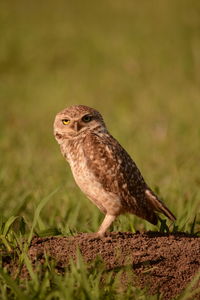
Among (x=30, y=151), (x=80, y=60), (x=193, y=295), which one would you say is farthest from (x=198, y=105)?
(x=193, y=295)

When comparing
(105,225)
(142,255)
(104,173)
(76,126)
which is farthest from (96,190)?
(142,255)

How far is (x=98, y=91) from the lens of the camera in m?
10.6

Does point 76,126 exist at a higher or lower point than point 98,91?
higher

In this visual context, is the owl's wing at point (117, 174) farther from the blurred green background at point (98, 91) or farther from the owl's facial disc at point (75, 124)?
the blurred green background at point (98, 91)

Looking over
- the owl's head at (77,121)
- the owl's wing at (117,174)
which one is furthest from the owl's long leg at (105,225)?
the owl's head at (77,121)

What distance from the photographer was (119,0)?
49.1 ft

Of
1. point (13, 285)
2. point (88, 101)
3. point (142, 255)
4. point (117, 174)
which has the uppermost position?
point (117, 174)

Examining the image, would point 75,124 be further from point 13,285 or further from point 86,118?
point 13,285

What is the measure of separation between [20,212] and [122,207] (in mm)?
1210

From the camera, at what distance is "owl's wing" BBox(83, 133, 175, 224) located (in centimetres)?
417

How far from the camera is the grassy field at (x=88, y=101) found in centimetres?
465

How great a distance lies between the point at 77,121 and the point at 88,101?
5.52m

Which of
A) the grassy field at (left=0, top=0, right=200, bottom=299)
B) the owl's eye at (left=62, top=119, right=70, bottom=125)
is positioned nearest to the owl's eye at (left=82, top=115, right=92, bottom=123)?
the owl's eye at (left=62, top=119, right=70, bottom=125)

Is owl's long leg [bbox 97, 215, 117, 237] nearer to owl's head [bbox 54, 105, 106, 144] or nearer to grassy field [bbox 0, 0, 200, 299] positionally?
grassy field [bbox 0, 0, 200, 299]
